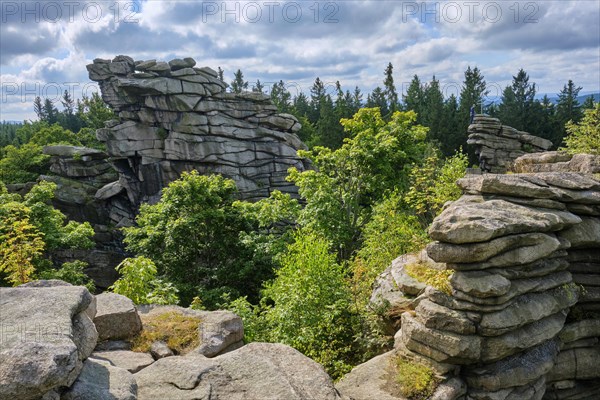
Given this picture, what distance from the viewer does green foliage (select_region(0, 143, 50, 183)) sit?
4125 centimetres

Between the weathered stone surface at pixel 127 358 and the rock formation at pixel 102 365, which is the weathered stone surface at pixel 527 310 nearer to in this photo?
the rock formation at pixel 102 365

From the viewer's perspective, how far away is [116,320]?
7902 mm

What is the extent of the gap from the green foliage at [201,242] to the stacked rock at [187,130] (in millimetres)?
15063

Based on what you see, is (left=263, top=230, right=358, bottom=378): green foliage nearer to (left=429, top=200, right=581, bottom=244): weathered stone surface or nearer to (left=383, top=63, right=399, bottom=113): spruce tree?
(left=429, top=200, right=581, bottom=244): weathered stone surface

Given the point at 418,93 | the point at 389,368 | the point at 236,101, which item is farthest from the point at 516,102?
the point at 389,368

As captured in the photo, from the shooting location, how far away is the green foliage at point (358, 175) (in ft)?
60.4

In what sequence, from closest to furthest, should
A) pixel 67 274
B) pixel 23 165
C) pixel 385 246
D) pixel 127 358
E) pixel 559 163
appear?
pixel 127 358 → pixel 559 163 → pixel 385 246 → pixel 67 274 → pixel 23 165

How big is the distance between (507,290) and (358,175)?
42.1 ft

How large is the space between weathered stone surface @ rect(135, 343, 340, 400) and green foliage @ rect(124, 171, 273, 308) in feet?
38.0

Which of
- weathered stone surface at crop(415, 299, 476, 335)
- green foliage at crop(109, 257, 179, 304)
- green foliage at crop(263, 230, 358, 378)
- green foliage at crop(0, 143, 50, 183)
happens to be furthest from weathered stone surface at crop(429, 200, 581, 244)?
green foliage at crop(0, 143, 50, 183)

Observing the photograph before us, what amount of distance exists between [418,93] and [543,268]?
5690 cm

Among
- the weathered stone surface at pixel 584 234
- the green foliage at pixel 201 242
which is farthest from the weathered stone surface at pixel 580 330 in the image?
the green foliage at pixel 201 242

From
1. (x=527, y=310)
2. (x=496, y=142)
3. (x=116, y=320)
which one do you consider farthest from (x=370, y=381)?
(x=496, y=142)

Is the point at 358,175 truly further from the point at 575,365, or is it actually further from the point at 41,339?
the point at 41,339
